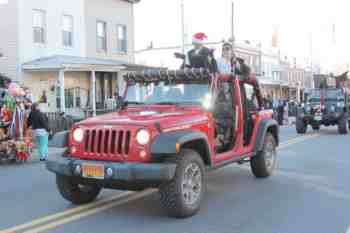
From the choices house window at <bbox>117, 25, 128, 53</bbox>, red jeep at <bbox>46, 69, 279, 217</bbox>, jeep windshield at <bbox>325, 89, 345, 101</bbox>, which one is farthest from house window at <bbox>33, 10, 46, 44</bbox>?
red jeep at <bbox>46, 69, 279, 217</bbox>

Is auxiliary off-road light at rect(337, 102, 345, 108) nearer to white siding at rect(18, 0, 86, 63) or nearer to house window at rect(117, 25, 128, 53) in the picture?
white siding at rect(18, 0, 86, 63)

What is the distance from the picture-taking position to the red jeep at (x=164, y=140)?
6.12 meters

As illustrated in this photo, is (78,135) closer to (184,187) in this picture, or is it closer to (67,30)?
(184,187)

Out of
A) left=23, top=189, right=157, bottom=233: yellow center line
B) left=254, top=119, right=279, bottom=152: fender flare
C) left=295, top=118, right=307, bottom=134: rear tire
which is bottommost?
left=23, top=189, right=157, bottom=233: yellow center line

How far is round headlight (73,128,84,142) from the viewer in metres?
6.55

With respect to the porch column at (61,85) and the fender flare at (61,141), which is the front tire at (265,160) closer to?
the fender flare at (61,141)

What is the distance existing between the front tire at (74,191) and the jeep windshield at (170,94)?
1.55 meters

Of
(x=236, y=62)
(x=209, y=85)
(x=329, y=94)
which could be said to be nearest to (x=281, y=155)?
(x=236, y=62)

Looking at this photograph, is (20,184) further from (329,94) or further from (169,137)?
(329,94)

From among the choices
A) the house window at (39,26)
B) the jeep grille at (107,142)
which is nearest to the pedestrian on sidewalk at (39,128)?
the jeep grille at (107,142)

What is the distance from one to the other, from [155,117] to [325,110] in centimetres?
1545

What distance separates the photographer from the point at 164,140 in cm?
605

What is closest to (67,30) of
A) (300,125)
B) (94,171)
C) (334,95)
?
(300,125)

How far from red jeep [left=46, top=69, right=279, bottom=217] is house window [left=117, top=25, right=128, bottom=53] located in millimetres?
20529
